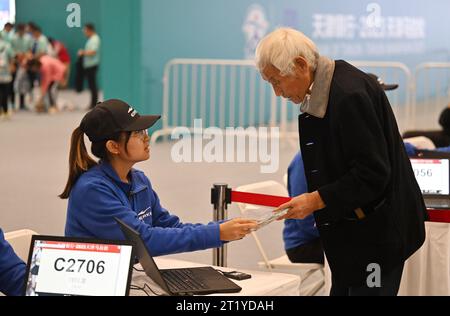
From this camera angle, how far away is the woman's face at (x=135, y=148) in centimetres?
336

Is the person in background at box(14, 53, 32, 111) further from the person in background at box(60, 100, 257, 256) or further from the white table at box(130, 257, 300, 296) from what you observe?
the white table at box(130, 257, 300, 296)

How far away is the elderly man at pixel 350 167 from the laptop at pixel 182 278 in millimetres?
373

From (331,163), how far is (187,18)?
8.59m

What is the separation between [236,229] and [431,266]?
187cm

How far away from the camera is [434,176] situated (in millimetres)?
5254

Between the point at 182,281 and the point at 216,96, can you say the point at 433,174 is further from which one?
the point at 216,96

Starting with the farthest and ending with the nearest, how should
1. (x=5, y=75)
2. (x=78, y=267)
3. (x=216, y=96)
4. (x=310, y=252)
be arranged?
(x=5, y=75) < (x=216, y=96) < (x=310, y=252) < (x=78, y=267)

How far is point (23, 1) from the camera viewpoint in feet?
38.9

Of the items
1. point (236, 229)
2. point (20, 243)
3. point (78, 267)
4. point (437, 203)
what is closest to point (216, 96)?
point (437, 203)

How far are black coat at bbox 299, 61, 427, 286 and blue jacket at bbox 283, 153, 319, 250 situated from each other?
4.70 ft

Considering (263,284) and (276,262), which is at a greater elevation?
(263,284)

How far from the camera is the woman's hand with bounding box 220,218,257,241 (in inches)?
126
